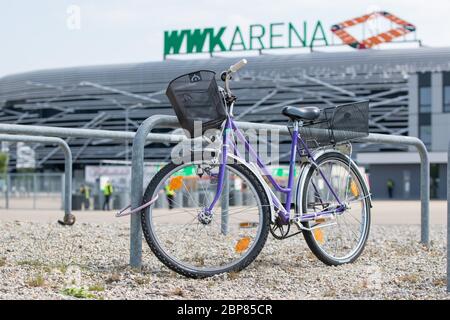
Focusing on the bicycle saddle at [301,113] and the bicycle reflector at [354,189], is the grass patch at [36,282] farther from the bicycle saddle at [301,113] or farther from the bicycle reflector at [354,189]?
the bicycle reflector at [354,189]

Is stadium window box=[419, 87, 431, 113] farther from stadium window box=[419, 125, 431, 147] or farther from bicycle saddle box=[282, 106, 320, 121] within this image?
bicycle saddle box=[282, 106, 320, 121]

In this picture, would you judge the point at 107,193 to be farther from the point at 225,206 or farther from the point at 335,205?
the point at 335,205

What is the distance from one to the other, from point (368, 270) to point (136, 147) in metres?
1.70

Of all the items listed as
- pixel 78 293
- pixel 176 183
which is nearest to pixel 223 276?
pixel 176 183

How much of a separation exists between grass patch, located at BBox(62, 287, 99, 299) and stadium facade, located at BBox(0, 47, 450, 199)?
4698 cm

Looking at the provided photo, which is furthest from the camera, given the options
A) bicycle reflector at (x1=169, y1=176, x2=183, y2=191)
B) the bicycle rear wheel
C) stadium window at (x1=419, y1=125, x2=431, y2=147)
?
stadium window at (x1=419, y1=125, x2=431, y2=147)

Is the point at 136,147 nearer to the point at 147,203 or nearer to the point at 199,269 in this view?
the point at 147,203

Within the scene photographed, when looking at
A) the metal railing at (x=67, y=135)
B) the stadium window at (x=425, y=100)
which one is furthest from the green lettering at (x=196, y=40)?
the metal railing at (x=67, y=135)

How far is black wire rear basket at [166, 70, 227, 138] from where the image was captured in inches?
167

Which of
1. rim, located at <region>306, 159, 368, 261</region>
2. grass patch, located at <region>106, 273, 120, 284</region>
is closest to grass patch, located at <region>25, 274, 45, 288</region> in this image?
grass patch, located at <region>106, 273, 120, 284</region>

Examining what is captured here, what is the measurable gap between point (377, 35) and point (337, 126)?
60.7 m

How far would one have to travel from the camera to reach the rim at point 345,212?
195 inches

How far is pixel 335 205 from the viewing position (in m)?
5.16
